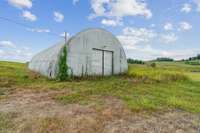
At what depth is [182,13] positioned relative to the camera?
15.2 metres

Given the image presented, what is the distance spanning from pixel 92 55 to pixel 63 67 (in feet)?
9.19

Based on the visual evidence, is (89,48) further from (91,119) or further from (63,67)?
(91,119)

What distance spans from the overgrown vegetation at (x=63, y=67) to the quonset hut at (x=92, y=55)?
10.7 inches

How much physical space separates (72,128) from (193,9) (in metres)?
13.1

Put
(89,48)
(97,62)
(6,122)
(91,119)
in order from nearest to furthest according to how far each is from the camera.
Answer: (6,122)
(91,119)
(89,48)
(97,62)

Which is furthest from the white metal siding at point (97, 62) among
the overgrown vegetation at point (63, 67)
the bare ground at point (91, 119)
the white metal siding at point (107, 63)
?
the bare ground at point (91, 119)

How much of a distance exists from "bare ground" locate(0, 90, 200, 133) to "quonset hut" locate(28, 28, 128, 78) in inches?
292

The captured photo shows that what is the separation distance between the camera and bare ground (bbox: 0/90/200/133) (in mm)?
4156

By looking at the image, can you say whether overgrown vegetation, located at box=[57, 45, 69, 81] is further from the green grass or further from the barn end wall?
the green grass

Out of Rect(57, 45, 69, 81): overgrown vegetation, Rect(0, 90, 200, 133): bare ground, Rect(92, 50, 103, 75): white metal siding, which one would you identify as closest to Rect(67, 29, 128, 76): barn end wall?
Rect(92, 50, 103, 75): white metal siding

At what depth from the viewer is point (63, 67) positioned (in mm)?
12711

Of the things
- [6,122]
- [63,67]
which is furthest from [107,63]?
[6,122]

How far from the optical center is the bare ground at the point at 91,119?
13.6 feet

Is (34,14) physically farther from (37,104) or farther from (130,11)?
(37,104)
